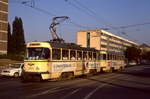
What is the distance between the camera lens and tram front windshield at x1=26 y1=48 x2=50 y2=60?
18281 mm

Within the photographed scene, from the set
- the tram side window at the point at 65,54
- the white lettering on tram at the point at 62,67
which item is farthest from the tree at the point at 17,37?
the tram side window at the point at 65,54

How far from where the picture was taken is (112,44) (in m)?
118

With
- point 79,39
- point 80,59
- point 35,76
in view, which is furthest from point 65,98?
point 79,39

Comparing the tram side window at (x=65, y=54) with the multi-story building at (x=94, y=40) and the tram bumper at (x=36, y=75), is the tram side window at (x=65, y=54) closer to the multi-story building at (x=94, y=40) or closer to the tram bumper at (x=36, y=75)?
the tram bumper at (x=36, y=75)

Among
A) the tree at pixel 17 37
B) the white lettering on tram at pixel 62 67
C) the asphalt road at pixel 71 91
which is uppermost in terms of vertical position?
the tree at pixel 17 37

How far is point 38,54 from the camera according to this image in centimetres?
1842

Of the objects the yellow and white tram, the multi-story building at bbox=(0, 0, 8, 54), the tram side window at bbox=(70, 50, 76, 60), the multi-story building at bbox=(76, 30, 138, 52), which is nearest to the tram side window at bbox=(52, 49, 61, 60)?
the yellow and white tram

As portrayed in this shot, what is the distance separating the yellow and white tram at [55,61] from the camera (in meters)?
18.1

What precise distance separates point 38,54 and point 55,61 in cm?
148

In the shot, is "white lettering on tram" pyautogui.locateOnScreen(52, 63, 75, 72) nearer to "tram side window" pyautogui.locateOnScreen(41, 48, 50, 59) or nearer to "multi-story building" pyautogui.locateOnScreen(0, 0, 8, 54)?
"tram side window" pyautogui.locateOnScreen(41, 48, 50, 59)

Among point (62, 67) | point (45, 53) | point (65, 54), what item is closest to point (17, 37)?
point (65, 54)

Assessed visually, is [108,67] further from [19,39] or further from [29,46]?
[19,39]

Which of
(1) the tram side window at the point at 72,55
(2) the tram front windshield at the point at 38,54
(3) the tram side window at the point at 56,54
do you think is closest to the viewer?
(2) the tram front windshield at the point at 38,54

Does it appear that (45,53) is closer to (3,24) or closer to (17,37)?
(3,24)
